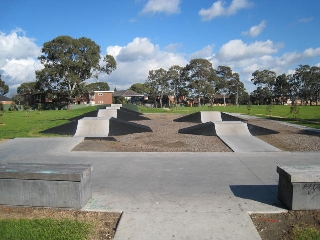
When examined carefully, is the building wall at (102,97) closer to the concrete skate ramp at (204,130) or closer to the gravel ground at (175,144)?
the concrete skate ramp at (204,130)

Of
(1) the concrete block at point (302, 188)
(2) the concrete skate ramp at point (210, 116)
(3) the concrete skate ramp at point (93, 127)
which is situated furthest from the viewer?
(2) the concrete skate ramp at point (210, 116)

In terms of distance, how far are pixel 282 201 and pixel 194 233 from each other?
179cm

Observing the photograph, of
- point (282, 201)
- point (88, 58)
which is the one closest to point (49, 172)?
point (282, 201)

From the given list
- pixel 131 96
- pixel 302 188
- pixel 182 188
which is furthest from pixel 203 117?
pixel 131 96

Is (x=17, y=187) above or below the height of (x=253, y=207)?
above

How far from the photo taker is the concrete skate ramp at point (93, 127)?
13.0 meters

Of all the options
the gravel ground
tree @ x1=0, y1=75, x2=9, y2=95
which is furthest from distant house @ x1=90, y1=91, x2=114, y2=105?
the gravel ground

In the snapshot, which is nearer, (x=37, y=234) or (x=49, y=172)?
(x=37, y=234)

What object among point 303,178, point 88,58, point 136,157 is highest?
point 88,58

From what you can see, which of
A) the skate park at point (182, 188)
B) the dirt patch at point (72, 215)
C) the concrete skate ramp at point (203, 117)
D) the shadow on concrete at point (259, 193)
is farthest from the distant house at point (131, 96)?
the dirt patch at point (72, 215)

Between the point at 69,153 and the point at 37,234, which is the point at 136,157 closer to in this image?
the point at 69,153

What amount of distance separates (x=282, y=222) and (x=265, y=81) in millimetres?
93779

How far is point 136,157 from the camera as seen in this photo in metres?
7.98

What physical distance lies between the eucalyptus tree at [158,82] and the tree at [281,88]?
3880cm
